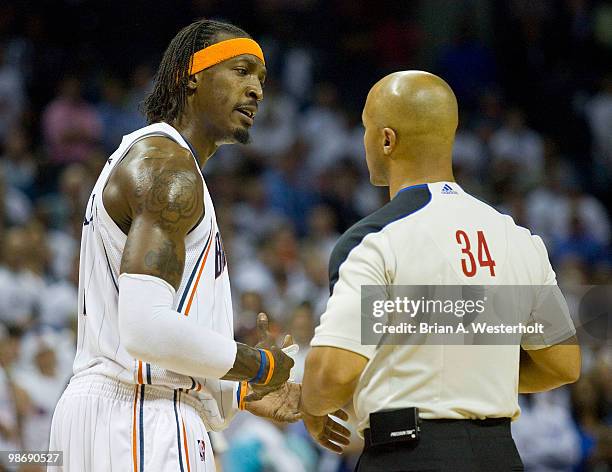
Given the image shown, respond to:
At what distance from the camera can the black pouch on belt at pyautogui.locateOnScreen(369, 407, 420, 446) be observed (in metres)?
3.83

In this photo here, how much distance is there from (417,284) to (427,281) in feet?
0.13

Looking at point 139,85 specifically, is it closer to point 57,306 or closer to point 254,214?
point 254,214

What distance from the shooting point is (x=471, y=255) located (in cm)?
400

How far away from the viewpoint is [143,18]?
51.0 ft

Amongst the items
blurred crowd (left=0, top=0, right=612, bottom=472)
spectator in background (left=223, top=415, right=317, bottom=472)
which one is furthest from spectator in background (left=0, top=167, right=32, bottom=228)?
spectator in background (left=223, top=415, right=317, bottom=472)

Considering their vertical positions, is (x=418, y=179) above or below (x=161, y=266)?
above

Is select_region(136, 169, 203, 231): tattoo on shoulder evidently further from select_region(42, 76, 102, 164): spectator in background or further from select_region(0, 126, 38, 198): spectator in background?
select_region(42, 76, 102, 164): spectator in background

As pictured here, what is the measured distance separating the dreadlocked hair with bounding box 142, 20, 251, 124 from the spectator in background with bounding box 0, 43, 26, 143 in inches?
363

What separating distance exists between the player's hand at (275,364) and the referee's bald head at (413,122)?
855 millimetres

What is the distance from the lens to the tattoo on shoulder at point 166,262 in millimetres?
3949

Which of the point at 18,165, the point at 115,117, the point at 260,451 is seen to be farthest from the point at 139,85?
the point at 260,451

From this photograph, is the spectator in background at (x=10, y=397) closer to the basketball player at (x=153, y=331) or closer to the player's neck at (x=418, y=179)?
the basketball player at (x=153, y=331)

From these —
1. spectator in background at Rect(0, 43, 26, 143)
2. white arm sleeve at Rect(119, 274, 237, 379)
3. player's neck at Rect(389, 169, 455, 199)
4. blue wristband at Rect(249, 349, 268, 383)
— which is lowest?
blue wristband at Rect(249, 349, 268, 383)

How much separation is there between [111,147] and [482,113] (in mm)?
5587
